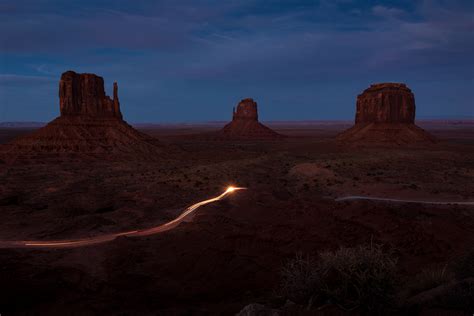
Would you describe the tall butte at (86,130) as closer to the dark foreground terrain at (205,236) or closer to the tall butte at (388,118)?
the dark foreground terrain at (205,236)

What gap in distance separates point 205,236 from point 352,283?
9.44m

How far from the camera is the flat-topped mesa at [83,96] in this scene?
5619cm

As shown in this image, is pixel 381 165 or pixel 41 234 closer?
pixel 41 234

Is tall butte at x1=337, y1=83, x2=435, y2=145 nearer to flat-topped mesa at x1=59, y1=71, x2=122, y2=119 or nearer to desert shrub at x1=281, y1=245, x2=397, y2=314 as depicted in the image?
flat-topped mesa at x1=59, y1=71, x2=122, y2=119

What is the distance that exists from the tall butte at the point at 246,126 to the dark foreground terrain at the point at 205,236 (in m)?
79.5

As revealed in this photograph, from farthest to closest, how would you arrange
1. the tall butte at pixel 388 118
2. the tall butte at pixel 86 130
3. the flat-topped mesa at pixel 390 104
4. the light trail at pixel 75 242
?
the flat-topped mesa at pixel 390 104
the tall butte at pixel 388 118
the tall butte at pixel 86 130
the light trail at pixel 75 242

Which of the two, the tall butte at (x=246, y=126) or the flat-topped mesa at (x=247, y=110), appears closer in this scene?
the tall butte at (x=246, y=126)

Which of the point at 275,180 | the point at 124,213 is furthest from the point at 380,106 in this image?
the point at 124,213

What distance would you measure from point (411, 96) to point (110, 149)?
65.9m

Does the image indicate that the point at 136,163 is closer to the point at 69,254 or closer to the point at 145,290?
the point at 69,254

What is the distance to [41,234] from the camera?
16.9 meters

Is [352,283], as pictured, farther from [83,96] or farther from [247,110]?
[247,110]

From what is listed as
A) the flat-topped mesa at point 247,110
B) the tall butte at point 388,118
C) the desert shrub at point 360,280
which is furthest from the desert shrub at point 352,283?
the flat-topped mesa at point 247,110

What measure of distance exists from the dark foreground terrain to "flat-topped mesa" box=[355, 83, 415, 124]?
→ 4701 centimetres
